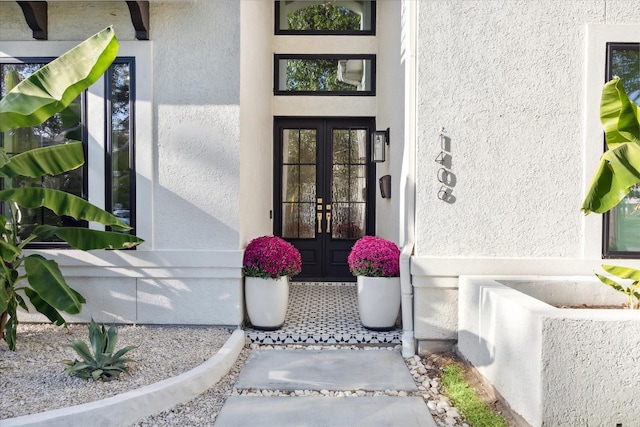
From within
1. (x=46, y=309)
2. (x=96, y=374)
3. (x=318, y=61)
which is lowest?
(x=96, y=374)

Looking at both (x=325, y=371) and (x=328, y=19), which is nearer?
(x=325, y=371)

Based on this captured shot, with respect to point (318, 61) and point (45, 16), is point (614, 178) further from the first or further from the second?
point (45, 16)

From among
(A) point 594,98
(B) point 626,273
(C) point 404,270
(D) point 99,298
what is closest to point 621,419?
(B) point 626,273

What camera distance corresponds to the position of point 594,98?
4.41 metres

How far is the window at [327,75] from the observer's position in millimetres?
7469

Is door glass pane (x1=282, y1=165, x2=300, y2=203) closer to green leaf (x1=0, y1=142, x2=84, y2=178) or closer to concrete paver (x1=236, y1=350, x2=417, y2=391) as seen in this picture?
concrete paver (x1=236, y1=350, x2=417, y2=391)

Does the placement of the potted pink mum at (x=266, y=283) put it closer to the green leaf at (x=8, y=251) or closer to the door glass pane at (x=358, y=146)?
the green leaf at (x=8, y=251)

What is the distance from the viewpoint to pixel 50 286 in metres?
3.70

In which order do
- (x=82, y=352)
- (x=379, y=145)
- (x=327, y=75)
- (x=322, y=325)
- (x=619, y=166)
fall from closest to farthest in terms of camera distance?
(x=619, y=166), (x=82, y=352), (x=322, y=325), (x=379, y=145), (x=327, y=75)

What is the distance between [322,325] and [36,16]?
454cm

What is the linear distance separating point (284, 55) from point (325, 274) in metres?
3.77

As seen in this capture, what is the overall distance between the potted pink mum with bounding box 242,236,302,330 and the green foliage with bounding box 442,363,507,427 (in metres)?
1.88

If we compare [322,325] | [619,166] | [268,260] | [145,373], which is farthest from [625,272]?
[145,373]

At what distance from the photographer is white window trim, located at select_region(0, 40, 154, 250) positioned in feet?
15.9
